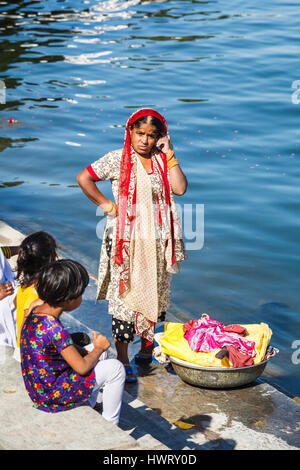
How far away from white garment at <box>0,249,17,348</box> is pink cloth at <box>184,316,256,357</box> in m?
1.19

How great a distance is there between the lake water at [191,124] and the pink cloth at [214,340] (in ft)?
4.32

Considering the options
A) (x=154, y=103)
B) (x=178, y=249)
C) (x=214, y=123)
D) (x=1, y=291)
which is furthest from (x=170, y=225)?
(x=154, y=103)

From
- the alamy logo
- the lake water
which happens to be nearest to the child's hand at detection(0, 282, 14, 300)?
the lake water

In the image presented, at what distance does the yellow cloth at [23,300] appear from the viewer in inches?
158

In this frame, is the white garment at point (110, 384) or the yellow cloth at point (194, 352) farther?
the yellow cloth at point (194, 352)

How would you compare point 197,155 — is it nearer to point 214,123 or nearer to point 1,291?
point 214,123

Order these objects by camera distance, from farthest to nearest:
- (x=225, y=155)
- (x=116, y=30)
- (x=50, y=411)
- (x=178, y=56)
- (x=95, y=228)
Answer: (x=116, y=30) → (x=178, y=56) → (x=225, y=155) → (x=95, y=228) → (x=50, y=411)

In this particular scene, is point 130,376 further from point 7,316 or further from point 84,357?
point 84,357

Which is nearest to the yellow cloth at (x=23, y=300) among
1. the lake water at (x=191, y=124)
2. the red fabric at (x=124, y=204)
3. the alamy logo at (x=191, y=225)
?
the red fabric at (x=124, y=204)

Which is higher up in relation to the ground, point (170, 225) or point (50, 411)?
point (170, 225)

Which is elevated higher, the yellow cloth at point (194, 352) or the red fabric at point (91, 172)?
the red fabric at point (91, 172)

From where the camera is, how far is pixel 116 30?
61.0 feet

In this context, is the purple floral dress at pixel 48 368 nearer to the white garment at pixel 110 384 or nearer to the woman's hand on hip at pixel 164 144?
the white garment at pixel 110 384

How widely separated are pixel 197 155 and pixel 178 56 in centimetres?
635
